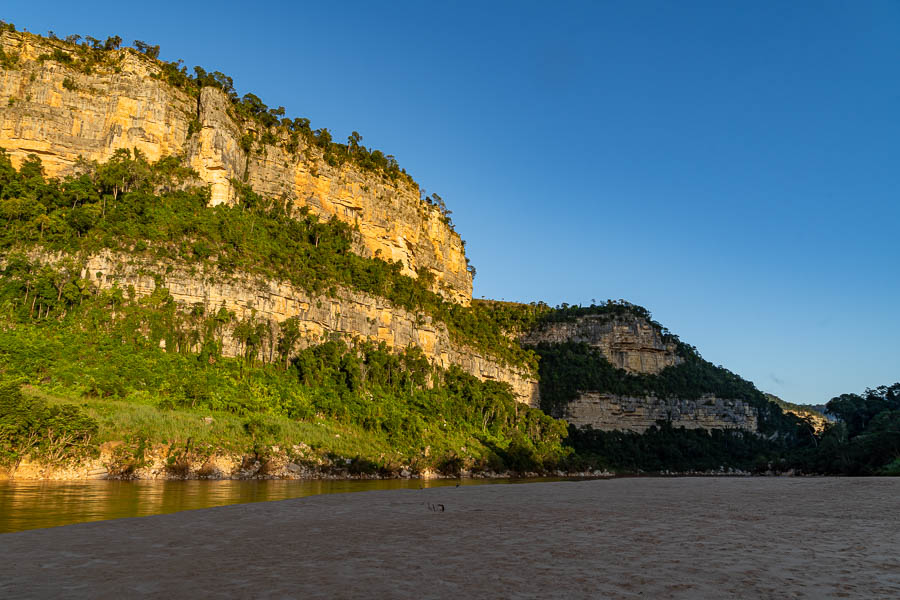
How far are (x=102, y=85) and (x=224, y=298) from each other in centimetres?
3009

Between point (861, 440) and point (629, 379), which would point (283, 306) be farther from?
point (629, 379)

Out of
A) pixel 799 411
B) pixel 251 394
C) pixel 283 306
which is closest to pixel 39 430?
pixel 251 394

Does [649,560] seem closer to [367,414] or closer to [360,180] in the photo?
[367,414]

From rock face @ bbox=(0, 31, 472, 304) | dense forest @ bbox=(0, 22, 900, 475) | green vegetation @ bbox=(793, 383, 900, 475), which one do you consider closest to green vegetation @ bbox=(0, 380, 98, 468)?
dense forest @ bbox=(0, 22, 900, 475)

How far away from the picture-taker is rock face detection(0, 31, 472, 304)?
183ft

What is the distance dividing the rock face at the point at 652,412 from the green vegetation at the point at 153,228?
54.6 meters

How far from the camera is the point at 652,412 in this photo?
11269cm

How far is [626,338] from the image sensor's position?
121m

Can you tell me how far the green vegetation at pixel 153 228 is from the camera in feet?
153

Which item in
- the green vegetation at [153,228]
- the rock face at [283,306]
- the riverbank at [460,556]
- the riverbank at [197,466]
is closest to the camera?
the riverbank at [460,556]

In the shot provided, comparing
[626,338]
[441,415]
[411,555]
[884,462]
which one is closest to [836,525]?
[411,555]

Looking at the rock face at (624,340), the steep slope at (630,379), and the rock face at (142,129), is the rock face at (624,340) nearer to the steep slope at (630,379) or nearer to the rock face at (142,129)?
the steep slope at (630,379)

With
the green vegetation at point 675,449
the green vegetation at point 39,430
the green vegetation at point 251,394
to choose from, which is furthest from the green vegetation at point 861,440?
the green vegetation at point 39,430

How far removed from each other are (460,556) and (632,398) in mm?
113691
